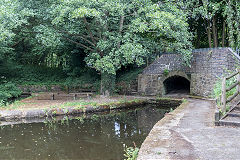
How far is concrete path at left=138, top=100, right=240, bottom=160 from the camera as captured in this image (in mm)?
3793

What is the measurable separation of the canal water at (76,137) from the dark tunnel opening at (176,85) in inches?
255

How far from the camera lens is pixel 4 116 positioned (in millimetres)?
8594

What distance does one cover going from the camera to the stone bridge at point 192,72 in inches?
481

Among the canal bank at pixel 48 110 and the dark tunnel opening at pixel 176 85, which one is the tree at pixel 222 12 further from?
the canal bank at pixel 48 110

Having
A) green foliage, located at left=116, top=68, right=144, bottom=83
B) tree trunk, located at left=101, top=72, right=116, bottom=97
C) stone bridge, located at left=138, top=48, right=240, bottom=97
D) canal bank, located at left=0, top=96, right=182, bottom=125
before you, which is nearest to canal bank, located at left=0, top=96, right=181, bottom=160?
canal bank, located at left=0, top=96, right=182, bottom=125

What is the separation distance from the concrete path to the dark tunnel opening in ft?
31.0

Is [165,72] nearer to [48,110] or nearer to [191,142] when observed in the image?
[48,110]

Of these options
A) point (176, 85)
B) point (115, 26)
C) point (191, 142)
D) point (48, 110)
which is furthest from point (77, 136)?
point (176, 85)

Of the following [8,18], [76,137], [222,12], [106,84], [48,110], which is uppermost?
[222,12]

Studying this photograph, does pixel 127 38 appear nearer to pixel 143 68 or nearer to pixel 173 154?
pixel 143 68

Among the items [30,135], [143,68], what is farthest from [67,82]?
[30,135]

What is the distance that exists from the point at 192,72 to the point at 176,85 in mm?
3540

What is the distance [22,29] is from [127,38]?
19.6 ft

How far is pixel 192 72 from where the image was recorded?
46.1ft
